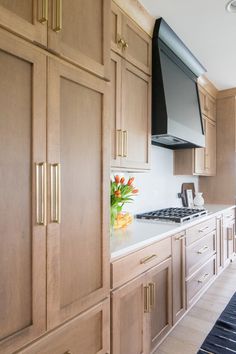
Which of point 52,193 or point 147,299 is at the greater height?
point 52,193

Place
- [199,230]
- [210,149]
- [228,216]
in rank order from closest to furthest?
[199,230]
[228,216]
[210,149]

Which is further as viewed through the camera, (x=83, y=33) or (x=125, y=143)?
(x=125, y=143)

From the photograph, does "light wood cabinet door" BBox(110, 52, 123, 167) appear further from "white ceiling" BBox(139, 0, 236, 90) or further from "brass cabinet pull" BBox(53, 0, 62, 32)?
"brass cabinet pull" BBox(53, 0, 62, 32)

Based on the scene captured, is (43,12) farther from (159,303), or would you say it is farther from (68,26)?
(159,303)

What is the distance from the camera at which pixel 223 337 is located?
2.08 meters

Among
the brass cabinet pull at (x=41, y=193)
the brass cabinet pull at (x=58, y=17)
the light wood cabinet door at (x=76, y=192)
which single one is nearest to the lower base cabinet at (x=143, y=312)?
the light wood cabinet door at (x=76, y=192)

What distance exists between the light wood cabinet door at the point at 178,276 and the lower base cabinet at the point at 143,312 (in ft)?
0.34

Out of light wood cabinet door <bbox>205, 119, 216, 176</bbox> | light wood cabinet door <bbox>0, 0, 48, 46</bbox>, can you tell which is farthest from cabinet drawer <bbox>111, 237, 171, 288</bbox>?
light wood cabinet door <bbox>205, 119, 216, 176</bbox>

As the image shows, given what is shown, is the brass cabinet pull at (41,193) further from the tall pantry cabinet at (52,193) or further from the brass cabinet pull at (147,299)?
the brass cabinet pull at (147,299)

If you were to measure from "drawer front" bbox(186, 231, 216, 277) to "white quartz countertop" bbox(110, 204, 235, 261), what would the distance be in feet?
0.82

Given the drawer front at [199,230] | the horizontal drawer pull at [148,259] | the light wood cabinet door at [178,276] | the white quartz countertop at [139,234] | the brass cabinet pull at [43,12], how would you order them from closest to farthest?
the brass cabinet pull at [43,12], the white quartz countertop at [139,234], the horizontal drawer pull at [148,259], the light wood cabinet door at [178,276], the drawer front at [199,230]

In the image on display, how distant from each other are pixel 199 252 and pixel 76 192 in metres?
1.88

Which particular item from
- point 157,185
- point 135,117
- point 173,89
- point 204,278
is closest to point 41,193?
point 135,117

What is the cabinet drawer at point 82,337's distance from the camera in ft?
3.29
